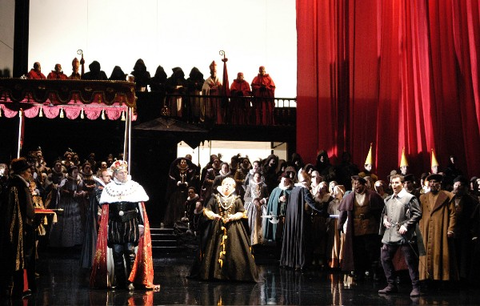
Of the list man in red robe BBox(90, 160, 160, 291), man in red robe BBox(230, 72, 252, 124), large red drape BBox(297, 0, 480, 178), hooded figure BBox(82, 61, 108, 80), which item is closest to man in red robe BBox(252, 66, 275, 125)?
man in red robe BBox(230, 72, 252, 124)

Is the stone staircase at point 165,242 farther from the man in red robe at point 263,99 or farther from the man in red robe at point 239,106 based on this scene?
the man in red robe at point 263,99

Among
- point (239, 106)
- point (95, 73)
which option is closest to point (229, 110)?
point (239, 106)

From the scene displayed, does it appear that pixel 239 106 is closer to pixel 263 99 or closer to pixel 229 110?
pixel 229 110

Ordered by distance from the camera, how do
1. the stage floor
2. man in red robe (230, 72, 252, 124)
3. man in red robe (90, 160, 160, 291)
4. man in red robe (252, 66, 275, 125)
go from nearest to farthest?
1. the stage floor
2. man in red robe (90, 160, 160, 291)
3. man in red robe (230, 72, 252, 124)
4. man in red robe (252, 66, 275, 125)

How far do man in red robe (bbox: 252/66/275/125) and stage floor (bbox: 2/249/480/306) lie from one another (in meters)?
8.27

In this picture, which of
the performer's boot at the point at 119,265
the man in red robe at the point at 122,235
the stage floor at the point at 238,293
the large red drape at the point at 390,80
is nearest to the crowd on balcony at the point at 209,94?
the large red drape at the point at 390,80

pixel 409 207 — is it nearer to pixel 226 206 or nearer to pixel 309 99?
pixel 226 206

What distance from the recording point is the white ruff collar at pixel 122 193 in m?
8.88

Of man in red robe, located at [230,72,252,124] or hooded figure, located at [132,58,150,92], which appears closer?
hooded figure, located at [132,58,150,92]

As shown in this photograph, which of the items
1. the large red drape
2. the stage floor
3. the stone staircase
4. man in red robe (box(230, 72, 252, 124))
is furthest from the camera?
man in red robe (box(230, 72, 252, 124))

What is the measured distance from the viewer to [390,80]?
16.1m

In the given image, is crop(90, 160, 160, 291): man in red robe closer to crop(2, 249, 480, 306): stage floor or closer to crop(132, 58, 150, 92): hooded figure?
crop(2, 249, 480, 306): stage floor

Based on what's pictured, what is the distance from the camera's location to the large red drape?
48.1 ft

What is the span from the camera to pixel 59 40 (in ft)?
65.5
